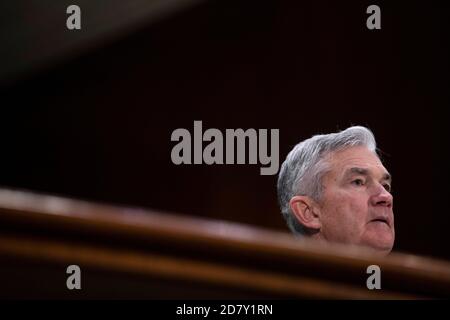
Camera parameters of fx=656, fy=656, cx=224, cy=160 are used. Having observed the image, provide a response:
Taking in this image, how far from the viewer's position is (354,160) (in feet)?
3.90

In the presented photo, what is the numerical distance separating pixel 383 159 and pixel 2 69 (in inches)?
33.4

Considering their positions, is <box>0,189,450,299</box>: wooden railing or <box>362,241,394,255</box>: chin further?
<box>362,241,394,255</box>: chin

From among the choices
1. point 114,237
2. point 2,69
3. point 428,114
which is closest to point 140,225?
point 114,237

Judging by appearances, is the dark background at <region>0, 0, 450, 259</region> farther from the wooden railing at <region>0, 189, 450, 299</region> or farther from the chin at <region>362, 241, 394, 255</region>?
the wooden railing at <region>0, 189, 450, 299</region>

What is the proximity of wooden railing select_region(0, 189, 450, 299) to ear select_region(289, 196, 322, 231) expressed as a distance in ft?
2.27

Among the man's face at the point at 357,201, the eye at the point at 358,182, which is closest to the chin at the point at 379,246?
the man's face at the point at 357,201

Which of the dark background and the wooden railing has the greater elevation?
the dark background

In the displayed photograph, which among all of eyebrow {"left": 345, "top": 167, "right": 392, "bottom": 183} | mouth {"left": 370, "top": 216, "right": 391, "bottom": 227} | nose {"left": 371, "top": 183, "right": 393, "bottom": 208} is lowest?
mouth {"left": 370, "top": 216, "right": 391, "bottom": 227}

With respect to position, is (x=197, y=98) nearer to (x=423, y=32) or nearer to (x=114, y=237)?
(x=423, y=32)

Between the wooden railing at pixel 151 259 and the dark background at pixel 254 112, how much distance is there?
Answer: 72 centimetres

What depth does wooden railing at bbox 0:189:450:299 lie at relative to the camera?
41 centimetres

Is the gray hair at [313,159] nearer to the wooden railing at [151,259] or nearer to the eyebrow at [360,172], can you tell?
the eyebrow at [360,172]

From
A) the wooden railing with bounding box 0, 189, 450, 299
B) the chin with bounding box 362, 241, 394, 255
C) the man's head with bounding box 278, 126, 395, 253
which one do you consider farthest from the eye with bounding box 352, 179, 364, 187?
the wooden railing with bounding box 0, 189, 450, 299

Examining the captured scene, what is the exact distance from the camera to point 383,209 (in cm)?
115
